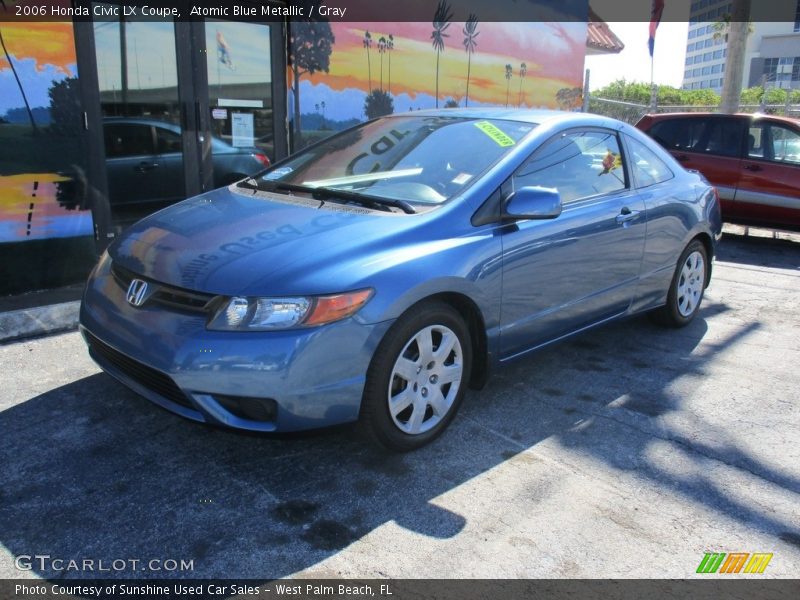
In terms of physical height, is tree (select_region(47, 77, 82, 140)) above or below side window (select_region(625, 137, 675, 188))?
above

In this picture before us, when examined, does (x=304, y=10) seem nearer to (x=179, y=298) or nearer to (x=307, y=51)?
(x=307, y=51)

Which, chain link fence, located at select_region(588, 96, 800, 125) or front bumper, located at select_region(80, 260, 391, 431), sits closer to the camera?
front bumper, located at select_region(80, 260, 391, 431)

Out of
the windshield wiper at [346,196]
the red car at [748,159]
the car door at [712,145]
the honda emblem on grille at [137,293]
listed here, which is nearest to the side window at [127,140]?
the windshield wiper at [346,196]

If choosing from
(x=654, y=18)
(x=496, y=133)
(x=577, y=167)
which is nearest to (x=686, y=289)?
(x=577, y=167)

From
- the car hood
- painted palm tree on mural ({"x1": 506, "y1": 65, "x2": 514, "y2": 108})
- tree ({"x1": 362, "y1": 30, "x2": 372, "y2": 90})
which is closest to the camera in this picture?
the car hood

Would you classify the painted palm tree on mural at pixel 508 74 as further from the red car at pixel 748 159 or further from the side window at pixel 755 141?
the side window at pixel 755 141

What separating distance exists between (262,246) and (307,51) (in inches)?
219

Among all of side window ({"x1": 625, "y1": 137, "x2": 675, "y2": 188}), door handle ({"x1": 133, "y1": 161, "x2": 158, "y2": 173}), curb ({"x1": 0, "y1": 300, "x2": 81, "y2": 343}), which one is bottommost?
curb ({"x1": 0, "y1": 300, "x2": 81, "y2": 343})

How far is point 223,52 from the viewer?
7191 millimetres

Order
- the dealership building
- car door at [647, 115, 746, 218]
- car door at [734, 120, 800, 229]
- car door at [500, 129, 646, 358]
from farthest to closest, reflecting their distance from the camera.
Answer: car door at [647, 115, 746, 218] < car door at [734, 120, 800, 229] < the dealership building < car door at [500, 129, 646, 358]

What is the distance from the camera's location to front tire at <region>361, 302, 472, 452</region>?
9.65 ft

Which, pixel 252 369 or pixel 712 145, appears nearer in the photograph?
pixel 252 369

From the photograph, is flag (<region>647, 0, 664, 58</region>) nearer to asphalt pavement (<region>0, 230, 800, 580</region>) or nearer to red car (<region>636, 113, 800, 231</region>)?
red car (<region>636, 113, 800, 231</region>)

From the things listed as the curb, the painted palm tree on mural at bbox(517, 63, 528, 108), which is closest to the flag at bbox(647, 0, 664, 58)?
the painted palm tree on mural at bbox(517, 63, 528, 108)
